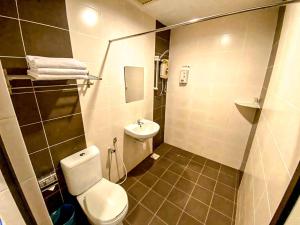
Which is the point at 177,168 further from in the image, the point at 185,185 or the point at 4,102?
the point at 4,102

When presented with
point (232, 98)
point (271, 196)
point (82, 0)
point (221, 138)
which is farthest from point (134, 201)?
point (82, 0)

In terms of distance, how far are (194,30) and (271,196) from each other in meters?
2.32

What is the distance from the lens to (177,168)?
229 cm

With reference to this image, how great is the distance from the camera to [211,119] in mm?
2312

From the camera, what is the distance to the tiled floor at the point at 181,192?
5.02 feet

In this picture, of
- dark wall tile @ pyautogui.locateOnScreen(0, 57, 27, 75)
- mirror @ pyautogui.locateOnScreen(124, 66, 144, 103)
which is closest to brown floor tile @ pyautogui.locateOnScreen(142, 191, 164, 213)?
mirror @ pyautogui.locateOnScreen(124, 66, 144, 103)

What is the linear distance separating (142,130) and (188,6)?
5.75ft

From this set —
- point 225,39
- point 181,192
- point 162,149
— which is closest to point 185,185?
point 181,192

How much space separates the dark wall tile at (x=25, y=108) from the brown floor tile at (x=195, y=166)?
7.38 ft

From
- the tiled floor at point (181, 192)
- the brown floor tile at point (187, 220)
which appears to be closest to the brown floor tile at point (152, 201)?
the tiled floor at point (181, 192)

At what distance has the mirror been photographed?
5.83 ft

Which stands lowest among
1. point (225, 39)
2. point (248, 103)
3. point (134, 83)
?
point (248, 103)

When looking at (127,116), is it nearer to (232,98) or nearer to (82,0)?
(82,0)

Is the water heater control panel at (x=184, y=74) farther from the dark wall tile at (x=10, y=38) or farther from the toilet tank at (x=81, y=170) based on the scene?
the dark wall tile at (x=10, y=38)
